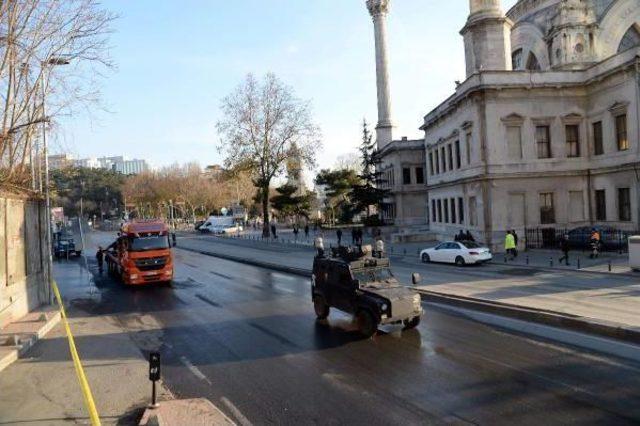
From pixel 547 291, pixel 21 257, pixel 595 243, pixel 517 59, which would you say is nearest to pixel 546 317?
pixel 547 291

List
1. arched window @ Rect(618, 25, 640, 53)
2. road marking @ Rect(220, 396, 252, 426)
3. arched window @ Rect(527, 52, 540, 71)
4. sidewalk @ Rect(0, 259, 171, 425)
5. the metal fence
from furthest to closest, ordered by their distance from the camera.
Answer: arched window @ Rect(527, 52, 540, 71), arched window @ Rect(618, 25, 640, 53), the metal fence, sidewalk @ Rect(0, 259, 171, 425), road marking @ Rect(220, 396, 252, 426)

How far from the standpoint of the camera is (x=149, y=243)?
2397 cm

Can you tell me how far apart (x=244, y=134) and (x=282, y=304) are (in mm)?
48458

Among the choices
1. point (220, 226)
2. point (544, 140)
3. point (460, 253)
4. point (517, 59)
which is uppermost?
point (517, 59)

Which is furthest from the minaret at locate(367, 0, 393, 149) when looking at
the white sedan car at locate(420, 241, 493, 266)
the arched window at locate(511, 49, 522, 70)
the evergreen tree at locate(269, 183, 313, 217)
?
the white sedan car at locate(420, 241, 493, 266)

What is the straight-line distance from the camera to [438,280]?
22.3m

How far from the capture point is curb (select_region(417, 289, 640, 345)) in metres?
11.7

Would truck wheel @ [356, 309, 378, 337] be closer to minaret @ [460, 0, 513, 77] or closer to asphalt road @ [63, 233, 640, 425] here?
asphalt road @ [63, 233, 640, 425]

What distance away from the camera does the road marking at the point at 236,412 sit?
7.76 metres

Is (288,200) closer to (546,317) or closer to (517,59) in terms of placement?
(517,59)

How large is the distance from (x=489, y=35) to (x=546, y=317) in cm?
3561

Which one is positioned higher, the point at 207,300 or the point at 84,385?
the point at 207,300

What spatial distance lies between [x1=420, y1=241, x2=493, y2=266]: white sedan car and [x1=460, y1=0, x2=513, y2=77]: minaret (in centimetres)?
2004

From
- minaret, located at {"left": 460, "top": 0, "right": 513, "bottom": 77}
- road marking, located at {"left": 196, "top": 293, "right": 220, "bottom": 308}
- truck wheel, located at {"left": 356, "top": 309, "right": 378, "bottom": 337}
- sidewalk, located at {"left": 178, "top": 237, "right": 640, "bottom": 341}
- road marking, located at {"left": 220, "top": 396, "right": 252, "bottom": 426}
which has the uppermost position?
minaret, located at {"left": 460, "top": 0, "right": 513, "bottom": 77}
